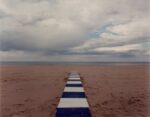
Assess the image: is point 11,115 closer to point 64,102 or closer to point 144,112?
point 64,102

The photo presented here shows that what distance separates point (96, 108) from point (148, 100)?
292 cm

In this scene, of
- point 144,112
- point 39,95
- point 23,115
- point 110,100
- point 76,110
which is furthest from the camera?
point 39,95

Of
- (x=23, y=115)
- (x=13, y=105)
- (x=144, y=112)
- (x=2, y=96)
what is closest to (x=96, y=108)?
(x=144, y=112)

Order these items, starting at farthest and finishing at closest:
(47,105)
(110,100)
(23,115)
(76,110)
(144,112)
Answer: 1. (110,100)
2. (47,105)
3. (144,112)
4. (23,115)
5. (76,110)

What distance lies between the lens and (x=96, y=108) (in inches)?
340

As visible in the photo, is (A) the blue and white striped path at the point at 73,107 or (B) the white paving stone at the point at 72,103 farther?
(B) the white paving stone at the point at 72,103

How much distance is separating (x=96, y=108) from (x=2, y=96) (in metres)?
4.74

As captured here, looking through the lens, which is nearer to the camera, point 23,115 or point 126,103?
point 23,115

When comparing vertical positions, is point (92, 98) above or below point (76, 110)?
below

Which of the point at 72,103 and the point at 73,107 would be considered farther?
the point at 72,103

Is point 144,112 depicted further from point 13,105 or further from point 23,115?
point 13,105

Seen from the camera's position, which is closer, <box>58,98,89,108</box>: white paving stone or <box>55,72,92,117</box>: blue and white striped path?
<box>55,72,92,117</box>: blue and white striped path

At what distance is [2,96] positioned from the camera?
37.2ft

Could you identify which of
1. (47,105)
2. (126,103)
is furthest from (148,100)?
(47,105)
